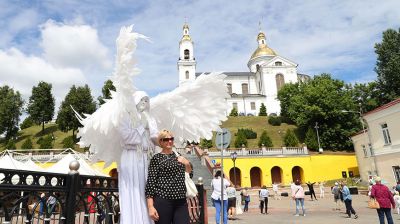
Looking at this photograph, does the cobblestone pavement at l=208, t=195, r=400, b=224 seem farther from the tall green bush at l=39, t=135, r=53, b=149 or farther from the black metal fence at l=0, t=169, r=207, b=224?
the tall green bush at l=39, t=135, r=53, b=149

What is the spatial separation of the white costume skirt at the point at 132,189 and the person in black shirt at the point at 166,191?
0.41ft

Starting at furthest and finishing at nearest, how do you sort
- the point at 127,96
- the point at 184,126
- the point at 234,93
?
the point at 234,93 → the point at 184,126 → the point at 127,96

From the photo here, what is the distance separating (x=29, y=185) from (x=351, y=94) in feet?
192

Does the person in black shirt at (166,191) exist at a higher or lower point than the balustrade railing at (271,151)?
lower

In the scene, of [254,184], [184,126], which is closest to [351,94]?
[254,184]

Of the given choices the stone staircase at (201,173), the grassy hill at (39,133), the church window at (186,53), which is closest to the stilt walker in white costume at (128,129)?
the stone staircase at (201,173)

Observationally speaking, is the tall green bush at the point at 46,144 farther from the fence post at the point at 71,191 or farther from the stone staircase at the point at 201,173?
the fence post at the point at 71,191

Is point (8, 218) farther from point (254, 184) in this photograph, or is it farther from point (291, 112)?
point (291, 112)

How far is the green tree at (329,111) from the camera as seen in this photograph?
47.3m

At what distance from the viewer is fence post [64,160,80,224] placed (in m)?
3.16

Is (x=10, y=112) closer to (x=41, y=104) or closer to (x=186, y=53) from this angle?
(x=41, y=104)

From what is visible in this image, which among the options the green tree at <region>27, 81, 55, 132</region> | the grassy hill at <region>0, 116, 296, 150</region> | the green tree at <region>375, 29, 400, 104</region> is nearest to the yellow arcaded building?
the grassy hill at <region>0, 116, 296, 150</region>

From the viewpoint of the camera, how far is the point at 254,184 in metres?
40.7

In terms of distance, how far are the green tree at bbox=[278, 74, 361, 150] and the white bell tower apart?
3035 cm
